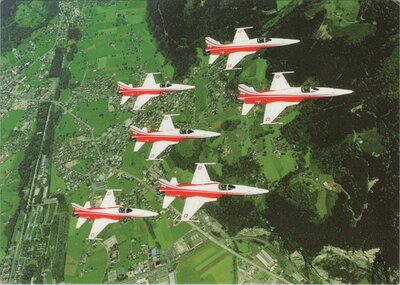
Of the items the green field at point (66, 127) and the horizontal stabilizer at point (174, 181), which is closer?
the horizontal stabilizer at point (174, 181)

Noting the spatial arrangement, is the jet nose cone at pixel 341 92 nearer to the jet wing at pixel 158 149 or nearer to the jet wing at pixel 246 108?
the jet wing at pixel 246 108

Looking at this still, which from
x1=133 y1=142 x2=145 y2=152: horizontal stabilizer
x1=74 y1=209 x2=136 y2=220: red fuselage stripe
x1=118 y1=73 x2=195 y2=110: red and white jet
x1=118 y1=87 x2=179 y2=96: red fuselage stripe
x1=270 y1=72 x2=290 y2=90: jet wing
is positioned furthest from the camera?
x1=118 y1=87 x2=179 y2=96: red fuselage stripe

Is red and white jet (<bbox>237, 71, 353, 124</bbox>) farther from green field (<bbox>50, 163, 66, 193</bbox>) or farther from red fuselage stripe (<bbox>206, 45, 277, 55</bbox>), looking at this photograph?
green field (<bbox>50, 163, 66, 193</bbox>)

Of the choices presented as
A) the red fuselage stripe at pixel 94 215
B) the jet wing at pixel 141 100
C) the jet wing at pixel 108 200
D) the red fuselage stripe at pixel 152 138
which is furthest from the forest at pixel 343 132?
A: the jet wing at pixel 108 200

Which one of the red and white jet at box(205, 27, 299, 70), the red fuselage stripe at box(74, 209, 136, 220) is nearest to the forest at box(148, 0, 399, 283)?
the red and white jet at box(205, 27, 299, 70)

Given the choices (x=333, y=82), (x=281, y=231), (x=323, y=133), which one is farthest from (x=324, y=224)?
(x=333, y=82)

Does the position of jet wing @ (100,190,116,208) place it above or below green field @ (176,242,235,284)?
above

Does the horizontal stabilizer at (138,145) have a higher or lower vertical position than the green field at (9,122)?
lower
